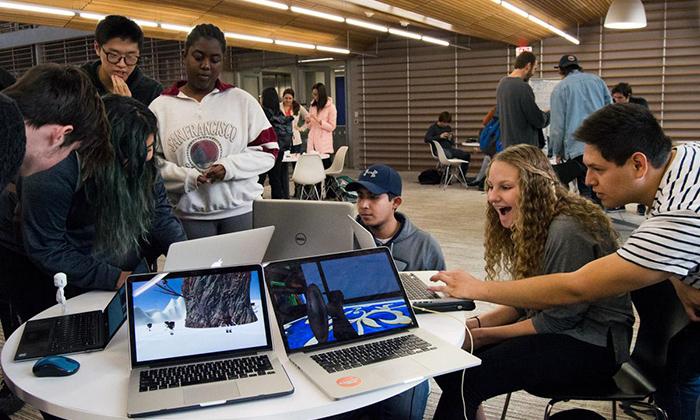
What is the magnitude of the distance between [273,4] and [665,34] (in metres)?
7.73

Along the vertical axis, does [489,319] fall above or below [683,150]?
below

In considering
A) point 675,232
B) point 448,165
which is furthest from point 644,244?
point 448,165

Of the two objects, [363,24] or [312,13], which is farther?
[363,24]

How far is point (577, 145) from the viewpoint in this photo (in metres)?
6.06

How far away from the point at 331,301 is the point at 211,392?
1.48ft

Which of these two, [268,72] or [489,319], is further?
[268,72]

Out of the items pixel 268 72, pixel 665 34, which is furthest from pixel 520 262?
pixel 268 72

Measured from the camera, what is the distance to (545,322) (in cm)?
213

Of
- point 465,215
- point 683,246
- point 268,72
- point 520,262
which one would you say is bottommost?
point 465,215

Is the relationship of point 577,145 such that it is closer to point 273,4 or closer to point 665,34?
point 273,4

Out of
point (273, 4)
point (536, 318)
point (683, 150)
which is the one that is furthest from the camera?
point (273, 4)

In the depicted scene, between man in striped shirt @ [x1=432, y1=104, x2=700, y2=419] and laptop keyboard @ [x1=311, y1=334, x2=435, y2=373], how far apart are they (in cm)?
37

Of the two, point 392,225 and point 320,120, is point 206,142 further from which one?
point 320,120

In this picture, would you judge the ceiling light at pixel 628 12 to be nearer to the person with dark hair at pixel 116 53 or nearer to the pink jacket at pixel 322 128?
the pink jacket at pixel 322 128
